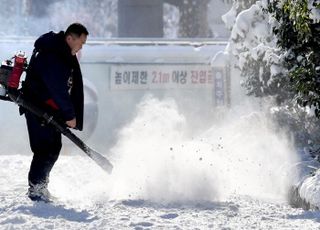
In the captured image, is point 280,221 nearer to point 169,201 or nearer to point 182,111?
point 169,201

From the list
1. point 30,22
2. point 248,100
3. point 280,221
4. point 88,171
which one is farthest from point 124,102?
point 30,22

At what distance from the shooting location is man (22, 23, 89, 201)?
259 inches

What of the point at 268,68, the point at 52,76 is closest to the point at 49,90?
the point at 52,76

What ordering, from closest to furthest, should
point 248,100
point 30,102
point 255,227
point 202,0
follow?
point 255,227
point 30,102
point 248,100
point 202,0

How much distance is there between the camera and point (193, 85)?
1753 cm

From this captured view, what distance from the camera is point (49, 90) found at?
21.6 ft

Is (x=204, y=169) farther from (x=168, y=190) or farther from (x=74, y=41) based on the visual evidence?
(x=74, y=41)

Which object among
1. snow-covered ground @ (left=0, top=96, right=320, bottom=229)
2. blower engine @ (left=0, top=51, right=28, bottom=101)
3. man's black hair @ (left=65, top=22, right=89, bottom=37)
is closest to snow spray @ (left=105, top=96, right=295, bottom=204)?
snow-covered ground @ (left=0, top=96, right=320, bottom=229)

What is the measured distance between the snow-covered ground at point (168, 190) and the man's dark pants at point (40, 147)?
267 mm

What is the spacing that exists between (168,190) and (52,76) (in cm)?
174

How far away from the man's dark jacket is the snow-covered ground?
0.97 meters

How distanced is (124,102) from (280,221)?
11.4m

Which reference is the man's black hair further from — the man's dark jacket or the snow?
the snow

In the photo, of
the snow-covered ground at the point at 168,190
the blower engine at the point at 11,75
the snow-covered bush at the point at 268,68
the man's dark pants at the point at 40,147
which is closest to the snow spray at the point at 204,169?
the snow-covered ground at the point at 168,190
